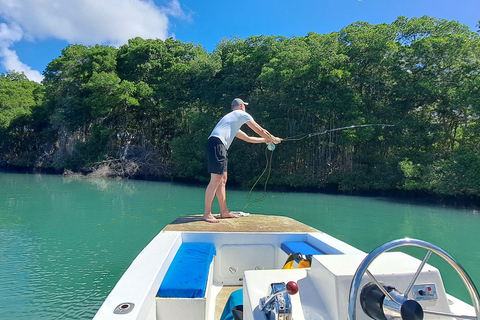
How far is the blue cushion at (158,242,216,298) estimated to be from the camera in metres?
1.94

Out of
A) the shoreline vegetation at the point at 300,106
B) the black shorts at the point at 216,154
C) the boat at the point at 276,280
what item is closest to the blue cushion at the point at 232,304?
the boat at the point at 276,280

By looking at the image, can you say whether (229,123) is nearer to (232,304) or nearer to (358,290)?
(232,304)

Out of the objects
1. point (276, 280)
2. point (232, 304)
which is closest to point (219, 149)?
point (232, 304)

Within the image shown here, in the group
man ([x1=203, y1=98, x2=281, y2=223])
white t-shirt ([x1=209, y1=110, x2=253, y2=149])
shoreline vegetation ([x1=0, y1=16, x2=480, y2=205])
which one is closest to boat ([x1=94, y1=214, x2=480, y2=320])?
man ([x1=203, y1=98, x2=281, y2=223])

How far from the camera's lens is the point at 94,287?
4.41 meters

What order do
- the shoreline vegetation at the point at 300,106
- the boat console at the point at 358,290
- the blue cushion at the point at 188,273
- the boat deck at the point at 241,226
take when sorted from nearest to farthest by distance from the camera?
1. the boat console at the point at 358,290
2. the blue cushion at the point at 188,273
3. the boat deck at the point at 241,226
4. the shoreline vegetation at the point at 300,106

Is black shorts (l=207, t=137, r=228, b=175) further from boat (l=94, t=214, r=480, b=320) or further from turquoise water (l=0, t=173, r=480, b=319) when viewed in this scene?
turquoise water (l=0, t=173, r=480, b=319)

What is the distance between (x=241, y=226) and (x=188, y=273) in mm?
1210

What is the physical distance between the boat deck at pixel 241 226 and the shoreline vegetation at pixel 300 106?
8.42 metres

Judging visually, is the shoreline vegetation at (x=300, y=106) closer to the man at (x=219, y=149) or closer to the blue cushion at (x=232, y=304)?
the man at (x=219, y=149)

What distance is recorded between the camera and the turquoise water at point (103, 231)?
428cm

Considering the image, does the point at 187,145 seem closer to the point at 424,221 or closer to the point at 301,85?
the point at 301,85

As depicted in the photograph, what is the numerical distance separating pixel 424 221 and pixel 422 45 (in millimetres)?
8770

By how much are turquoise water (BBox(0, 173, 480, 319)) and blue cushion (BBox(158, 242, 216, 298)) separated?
1.88 metres
